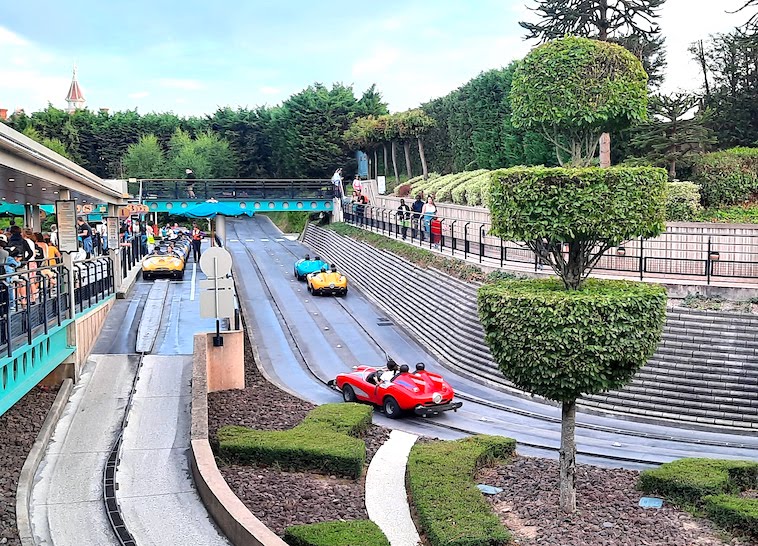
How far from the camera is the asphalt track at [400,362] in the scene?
59.4ft

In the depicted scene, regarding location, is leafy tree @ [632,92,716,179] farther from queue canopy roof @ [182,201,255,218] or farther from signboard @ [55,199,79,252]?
signboard @ [55,199,79,252]

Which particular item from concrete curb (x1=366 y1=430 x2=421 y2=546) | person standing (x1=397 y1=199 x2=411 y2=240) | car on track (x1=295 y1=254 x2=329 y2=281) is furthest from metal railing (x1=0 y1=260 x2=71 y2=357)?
person standing (x1=397 y1=199 x2=411 y2=240)

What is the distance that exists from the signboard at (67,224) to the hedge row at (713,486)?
13987mm

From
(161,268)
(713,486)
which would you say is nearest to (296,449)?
(713,486)

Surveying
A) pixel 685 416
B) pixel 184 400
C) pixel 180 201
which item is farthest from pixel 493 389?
pixel 180 201

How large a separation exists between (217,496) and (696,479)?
7350 millimetres

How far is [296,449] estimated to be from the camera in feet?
49.3

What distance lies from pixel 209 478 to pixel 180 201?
51753 mm

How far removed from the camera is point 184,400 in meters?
17.3

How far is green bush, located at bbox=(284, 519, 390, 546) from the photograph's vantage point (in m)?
10.8

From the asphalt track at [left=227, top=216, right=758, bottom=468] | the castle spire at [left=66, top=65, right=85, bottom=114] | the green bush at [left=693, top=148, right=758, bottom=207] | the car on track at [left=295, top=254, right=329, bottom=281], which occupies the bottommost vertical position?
the asphalt track at [left=227, top=216, right=758, bottom=468]

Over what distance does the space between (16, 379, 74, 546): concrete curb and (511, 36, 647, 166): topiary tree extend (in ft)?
31.2

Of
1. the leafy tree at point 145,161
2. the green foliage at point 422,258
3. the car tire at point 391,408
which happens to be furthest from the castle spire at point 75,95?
the car tire at point 391,408

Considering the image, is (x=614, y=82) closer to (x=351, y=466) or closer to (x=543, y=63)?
(x=543, y=63)
